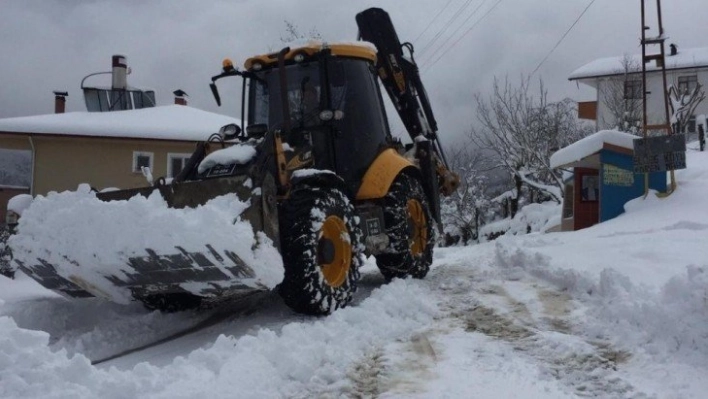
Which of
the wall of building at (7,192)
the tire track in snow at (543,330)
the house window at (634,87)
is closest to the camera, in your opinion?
the tire track in snow at (543,330)

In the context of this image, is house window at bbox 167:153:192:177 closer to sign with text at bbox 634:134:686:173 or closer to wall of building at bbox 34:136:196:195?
wall of building at bbox 34:136:196:195

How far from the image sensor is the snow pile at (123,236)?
420 cm

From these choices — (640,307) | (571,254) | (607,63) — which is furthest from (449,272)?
(607,63)

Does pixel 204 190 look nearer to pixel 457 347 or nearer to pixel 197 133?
pixel 457 347

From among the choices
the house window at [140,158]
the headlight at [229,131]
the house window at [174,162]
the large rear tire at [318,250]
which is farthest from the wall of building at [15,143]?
the large rear tire at [318,250]

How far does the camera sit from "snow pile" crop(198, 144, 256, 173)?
5.29m

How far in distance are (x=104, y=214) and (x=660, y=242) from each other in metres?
6.56

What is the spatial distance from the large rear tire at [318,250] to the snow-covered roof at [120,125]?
15.3 meters

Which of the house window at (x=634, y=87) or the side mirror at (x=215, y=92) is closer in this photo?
the side mirror at (x=215, y=92)

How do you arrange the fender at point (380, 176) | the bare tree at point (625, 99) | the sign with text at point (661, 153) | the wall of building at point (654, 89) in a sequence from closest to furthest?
the fender at point (380, 176), the sign with text at point (661, 153), the bare tree at point (625, 99), the wall of building at point (654, 89)

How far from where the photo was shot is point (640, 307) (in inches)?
179

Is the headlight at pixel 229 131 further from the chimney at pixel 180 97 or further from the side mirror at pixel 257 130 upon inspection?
the chimney at pixel 180 97

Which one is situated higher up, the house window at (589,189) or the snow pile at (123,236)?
the house window at (589,189)

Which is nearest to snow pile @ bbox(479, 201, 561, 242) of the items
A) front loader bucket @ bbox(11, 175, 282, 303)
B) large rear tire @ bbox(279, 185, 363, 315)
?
large rear tire @ bbox(279, 185, 363, 315)
